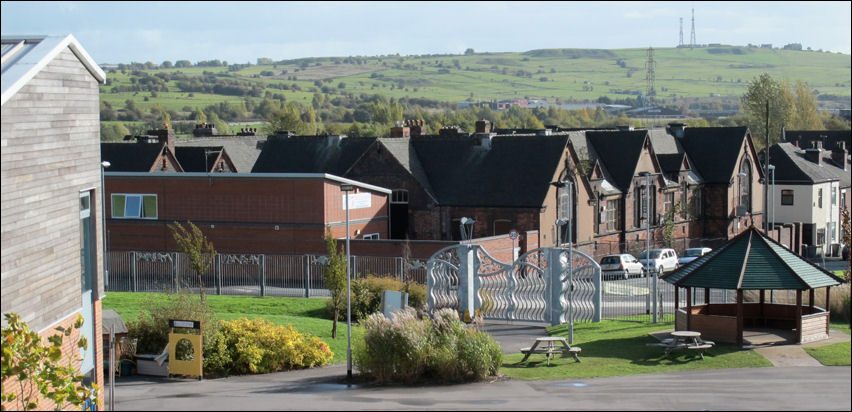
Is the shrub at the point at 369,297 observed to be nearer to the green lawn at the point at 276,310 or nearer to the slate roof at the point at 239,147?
the green lawn at the point at 276,310

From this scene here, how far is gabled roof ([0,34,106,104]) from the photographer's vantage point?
18.1 metres

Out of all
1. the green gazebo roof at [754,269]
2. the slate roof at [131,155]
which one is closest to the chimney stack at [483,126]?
the slate roof at [131,155]

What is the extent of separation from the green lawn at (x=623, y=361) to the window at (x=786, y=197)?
1692 inches

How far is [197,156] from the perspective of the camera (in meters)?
61.8

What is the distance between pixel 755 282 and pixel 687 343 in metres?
2.66

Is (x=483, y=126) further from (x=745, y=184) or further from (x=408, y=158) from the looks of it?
(x=745, y=184)

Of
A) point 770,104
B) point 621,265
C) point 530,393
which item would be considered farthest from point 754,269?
point 770,104

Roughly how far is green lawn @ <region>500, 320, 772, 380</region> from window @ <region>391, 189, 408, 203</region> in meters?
24.6

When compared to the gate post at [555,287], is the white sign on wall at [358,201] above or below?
above

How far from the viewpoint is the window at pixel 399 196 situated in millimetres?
54356

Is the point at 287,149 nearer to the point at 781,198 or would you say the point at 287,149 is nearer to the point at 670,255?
the point at 670,255

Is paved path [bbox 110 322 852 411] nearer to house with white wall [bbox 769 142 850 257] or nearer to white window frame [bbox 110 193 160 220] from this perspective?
white window frame [bbox 110 193 160 220]

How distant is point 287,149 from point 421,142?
892cm

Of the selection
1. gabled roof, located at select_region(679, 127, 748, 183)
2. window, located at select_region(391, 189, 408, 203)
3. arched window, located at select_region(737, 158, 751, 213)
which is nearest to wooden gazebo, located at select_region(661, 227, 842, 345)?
window, located at select_region(391, 189, 408, 203)
